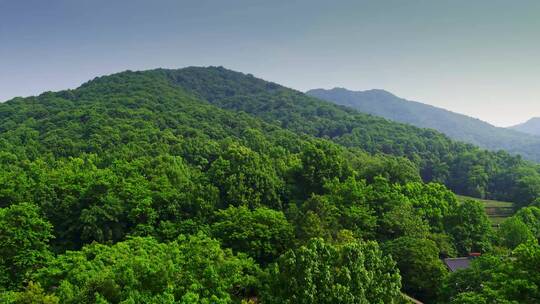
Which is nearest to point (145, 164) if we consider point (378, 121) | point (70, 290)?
point (70, 290)

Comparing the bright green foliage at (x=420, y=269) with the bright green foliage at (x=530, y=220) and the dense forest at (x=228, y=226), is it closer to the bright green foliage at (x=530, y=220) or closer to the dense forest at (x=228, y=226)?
the dense forest at (x=228, y=226)

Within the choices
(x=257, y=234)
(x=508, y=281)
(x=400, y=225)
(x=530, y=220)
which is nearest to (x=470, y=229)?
(x=530, y=220)

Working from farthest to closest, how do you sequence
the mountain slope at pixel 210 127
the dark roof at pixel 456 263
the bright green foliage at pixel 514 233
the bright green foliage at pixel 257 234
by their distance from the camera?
1. the mountain slope at pixel 210 127
2. the bright green foliage at pixel 514 233
3. the dark roof at pixel 456 263
4. the bright green foliage at pixel 257 234

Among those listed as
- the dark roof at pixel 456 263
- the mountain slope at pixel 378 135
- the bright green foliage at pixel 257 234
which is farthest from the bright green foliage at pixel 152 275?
the mountain slope at pixel 378 135

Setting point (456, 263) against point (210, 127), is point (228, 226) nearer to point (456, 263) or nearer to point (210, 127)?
point (456, 263)

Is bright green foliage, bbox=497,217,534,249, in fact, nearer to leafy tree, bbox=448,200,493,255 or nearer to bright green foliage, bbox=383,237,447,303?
leafy tree, bbox=448,200,493,255
